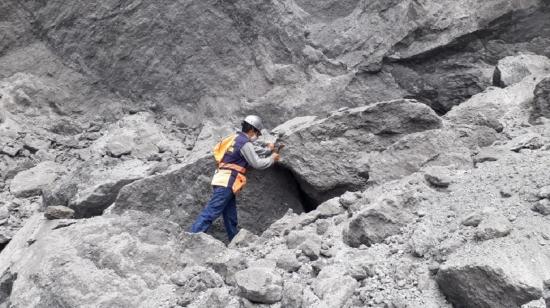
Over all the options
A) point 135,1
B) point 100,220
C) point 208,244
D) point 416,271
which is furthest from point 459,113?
point 135,1

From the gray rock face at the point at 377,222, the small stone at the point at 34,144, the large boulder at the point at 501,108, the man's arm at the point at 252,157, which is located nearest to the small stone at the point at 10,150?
the small stone at the point at 34,144

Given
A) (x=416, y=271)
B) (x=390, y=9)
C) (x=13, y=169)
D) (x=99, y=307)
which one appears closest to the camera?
(x=416, y=271)

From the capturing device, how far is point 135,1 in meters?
8.95

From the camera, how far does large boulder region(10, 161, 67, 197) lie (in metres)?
7.38

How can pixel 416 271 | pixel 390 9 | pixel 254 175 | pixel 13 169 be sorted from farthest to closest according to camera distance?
pixel 390 9
pixel 13 169
pixel 254 175
pixel 416 271

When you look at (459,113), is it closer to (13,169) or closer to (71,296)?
(71,296)

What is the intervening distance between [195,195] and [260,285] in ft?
8.38

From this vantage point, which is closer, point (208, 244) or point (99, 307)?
point (99, 307)

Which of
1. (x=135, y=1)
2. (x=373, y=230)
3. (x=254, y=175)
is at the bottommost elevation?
(x=254, y=175)

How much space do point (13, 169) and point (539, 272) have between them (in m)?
7.28

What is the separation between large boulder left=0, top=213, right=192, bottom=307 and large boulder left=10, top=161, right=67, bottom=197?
2.06 meters

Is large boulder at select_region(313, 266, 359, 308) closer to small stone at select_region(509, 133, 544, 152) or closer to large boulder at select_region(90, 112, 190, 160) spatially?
small stone at select_region(509, 133, 544, 152)

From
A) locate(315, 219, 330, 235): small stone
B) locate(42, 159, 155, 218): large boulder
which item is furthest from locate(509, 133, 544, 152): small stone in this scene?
locate(42, 159, 155, 218): large boulder

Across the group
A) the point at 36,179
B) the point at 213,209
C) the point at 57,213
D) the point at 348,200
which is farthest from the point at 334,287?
the point at 36,179
